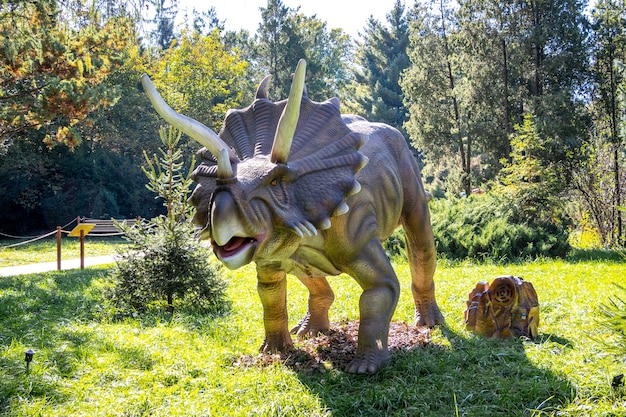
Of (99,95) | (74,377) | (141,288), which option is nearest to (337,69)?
(99,95)

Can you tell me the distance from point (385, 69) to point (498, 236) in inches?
931

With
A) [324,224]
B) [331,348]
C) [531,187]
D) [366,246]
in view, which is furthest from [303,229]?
[531,187]

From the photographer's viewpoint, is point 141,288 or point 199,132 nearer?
point 199,132

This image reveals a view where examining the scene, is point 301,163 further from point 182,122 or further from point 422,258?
point 422,258

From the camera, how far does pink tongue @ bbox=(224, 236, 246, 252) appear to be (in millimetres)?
2966

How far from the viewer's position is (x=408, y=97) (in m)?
20.7

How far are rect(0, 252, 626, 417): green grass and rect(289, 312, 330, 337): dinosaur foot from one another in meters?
0.42

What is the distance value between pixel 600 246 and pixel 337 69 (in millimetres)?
30403

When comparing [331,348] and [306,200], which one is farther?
[331,348]

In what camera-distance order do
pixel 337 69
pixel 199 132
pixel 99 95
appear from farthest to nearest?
pixel 337 69
pixel 99 95
pixel 199 132

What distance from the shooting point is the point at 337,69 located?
41781 mm

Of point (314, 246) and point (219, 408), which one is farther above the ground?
point (314, 246)

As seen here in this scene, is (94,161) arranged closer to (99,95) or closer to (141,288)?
(99,95)

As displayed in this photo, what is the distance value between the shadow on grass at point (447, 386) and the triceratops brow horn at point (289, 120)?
1466 millimetres
